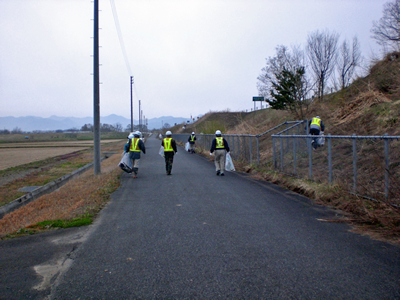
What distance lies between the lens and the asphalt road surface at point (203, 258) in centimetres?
365

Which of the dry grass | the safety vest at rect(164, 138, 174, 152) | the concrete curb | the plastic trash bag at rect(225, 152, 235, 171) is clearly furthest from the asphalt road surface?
the dry grass

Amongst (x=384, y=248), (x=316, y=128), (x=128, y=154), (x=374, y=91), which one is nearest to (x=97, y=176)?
(x=128, y=154)

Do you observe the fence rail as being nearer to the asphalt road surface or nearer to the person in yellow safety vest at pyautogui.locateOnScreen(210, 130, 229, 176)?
the asphalt road surface

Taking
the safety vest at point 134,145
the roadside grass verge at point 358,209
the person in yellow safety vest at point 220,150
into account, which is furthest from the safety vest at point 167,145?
the roadside grass verge at point 358,209

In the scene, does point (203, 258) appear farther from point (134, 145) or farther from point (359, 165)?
point (134, 145)

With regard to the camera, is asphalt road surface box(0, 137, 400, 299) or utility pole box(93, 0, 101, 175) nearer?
asphalt road surface box(0, 137, 400, 299)

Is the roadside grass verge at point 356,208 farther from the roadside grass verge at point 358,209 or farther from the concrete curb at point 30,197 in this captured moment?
the concrete curb at point 30,197

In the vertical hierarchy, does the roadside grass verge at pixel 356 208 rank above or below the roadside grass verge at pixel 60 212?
above

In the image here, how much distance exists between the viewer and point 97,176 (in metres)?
13.4

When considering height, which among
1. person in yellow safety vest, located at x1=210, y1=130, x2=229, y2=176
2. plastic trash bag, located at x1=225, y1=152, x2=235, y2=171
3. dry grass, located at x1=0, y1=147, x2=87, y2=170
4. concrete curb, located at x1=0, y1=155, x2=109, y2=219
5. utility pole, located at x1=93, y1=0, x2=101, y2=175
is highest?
utility pole, located at x1=93, y1=0, x2=101, y2=175

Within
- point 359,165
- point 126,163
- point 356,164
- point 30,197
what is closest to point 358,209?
point 356,164

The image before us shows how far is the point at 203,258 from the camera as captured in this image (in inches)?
180

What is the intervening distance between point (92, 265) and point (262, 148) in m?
17.1

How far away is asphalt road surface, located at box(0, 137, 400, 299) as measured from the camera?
3654mm
